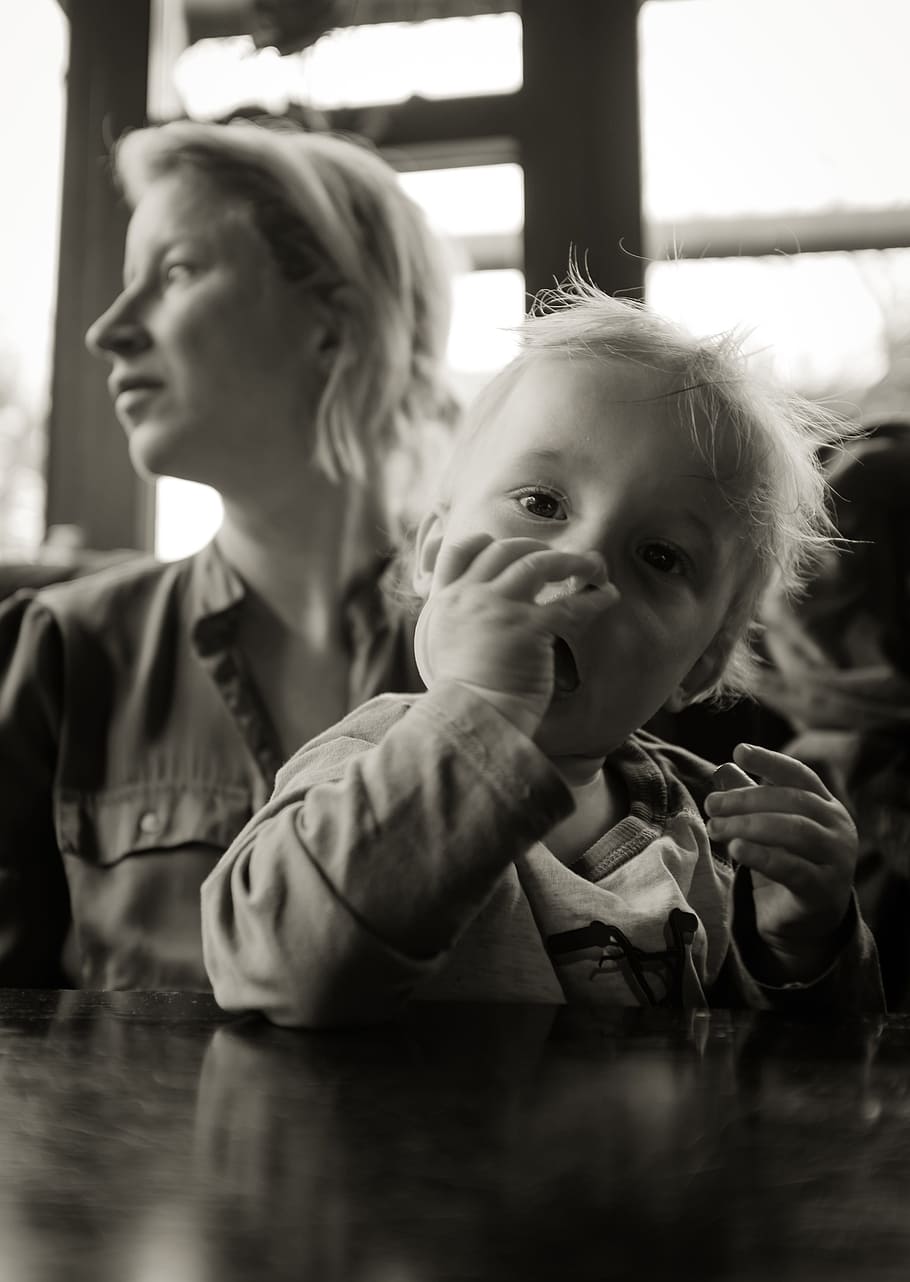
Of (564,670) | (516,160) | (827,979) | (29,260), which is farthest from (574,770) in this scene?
(29,260)

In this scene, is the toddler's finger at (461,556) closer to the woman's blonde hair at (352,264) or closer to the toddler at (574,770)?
the toddler at (574,770)

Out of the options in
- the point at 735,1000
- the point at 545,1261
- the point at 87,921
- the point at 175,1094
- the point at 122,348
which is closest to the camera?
the point at 545,1261

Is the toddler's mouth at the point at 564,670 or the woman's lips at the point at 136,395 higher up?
the woman's lips at the point at 136,395

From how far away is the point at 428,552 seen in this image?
2.32ft

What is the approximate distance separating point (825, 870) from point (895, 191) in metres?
1.05

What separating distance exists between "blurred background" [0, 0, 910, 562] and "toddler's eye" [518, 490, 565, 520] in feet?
2.31

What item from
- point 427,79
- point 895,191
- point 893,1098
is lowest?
point 893,1098

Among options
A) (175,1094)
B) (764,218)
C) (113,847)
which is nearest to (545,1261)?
(175,1094)

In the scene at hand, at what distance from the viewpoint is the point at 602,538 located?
0.61 m

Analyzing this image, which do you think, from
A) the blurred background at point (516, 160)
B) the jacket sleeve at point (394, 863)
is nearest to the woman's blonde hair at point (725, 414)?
the jacket sleeve at point (394, 863)

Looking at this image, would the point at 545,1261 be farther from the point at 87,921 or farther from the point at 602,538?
the point at 87,921

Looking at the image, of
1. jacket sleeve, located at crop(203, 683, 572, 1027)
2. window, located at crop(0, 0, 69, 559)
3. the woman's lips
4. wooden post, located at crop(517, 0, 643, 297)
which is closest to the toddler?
jacket sleeve, located at crop(203, 683, 572, 1027)

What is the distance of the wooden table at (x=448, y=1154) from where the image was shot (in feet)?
0.70

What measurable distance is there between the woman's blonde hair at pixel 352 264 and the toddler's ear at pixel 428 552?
1.35 ft
